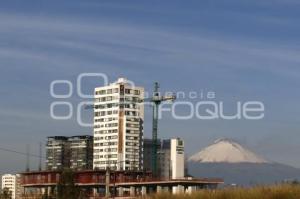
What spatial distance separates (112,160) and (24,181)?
32.9 m

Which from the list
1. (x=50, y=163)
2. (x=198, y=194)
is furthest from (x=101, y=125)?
(x=198, y=194)

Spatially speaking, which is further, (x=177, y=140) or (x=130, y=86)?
(x=130, y=86)

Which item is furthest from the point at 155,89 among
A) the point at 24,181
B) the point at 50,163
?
the point at 50,163

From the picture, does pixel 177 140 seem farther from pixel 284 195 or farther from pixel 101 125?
pixel 284 195

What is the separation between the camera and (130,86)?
515 feet

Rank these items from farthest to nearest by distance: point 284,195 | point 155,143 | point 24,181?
point 155,143 → point 24,181 → point 284,195

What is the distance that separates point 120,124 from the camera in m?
154

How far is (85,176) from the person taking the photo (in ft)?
347

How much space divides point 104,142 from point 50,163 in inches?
989

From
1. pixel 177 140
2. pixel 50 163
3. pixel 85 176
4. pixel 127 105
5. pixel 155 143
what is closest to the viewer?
pixel 85 176

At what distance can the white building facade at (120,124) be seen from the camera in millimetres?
152000

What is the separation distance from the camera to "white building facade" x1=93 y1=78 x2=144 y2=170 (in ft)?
499

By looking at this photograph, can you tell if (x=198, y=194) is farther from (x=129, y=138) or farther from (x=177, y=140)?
(x=129, y=138)

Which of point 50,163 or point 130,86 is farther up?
point 130,86
